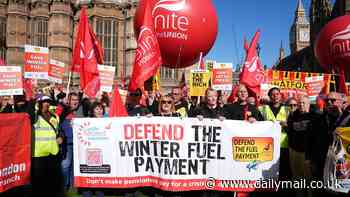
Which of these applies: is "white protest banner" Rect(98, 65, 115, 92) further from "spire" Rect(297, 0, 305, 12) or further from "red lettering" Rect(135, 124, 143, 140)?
"spire" Rect(297, 0, 305, 12)

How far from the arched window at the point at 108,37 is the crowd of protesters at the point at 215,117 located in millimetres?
25013

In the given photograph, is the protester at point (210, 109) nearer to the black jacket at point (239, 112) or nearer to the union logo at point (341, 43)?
the black jacket at point (239, 112)

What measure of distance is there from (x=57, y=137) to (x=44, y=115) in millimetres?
447

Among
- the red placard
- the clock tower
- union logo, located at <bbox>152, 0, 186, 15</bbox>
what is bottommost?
the red placard

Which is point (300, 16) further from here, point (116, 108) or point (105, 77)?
point (116, 108)

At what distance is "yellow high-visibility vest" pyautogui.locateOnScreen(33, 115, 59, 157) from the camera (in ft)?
20.8

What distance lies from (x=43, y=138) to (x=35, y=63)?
4142mm

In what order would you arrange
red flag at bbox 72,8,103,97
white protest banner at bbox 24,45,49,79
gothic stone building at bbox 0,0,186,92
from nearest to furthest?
1. red flag at bbox 72,8,103,97
2. white protest banner at bbox 24,45,49,79
3. gothic stone building at bbox 0,0,186,92

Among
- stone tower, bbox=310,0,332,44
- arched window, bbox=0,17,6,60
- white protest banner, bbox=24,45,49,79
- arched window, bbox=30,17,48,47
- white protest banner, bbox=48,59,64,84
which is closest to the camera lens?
white protest banner, bbox=24,45,49,79

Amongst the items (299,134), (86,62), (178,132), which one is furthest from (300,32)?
(178,132)

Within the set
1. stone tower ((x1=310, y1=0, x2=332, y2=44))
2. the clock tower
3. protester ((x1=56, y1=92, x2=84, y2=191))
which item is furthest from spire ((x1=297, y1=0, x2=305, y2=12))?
protester ((x1=56, y1=92, x2=84, y2=191))

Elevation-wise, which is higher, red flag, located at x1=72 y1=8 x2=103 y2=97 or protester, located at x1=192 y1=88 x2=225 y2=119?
red flag, located at x1=72 y1=8 x2=103 y2=97

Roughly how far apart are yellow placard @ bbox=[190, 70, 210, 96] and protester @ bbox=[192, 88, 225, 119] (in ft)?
8.49

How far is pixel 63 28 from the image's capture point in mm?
31344
